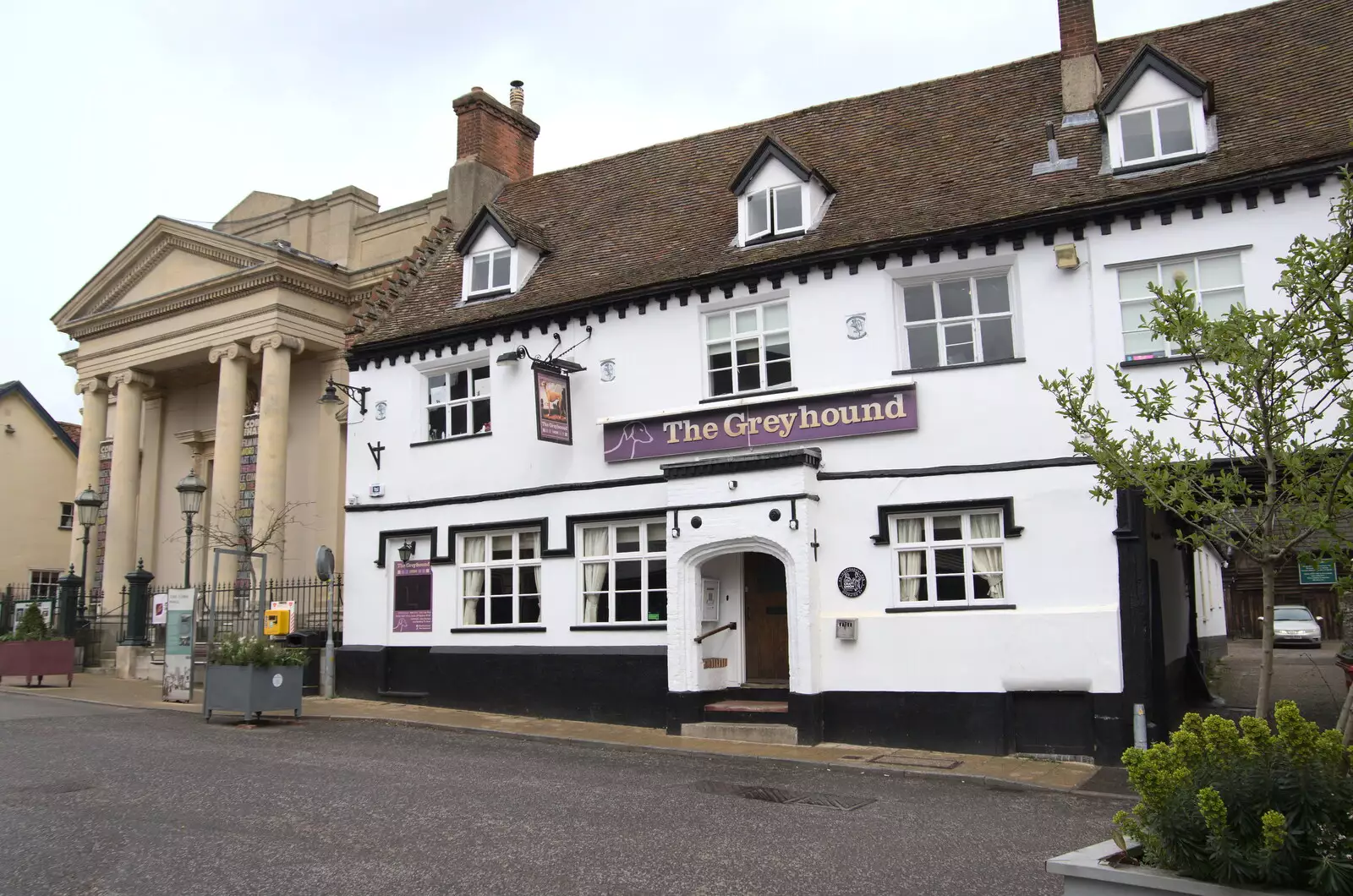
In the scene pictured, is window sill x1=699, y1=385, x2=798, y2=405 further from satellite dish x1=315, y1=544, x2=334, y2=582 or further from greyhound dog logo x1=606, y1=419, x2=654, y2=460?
satellite dish x1=315, y1=544, x2=334, y2=582

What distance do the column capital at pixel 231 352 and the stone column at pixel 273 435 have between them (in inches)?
23.8

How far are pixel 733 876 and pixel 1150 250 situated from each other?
1020 centimetres

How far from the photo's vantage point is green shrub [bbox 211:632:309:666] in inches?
628

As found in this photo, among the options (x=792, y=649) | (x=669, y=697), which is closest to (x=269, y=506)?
(x=669, y=697)

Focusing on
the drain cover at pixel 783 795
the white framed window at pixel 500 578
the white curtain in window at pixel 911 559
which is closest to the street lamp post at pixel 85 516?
the white framed window at pixel 500 578

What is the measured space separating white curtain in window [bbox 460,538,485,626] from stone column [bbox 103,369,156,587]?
600 inches

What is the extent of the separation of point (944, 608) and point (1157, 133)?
711cm

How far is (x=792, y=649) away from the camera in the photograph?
14961mm

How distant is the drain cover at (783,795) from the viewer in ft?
34.8

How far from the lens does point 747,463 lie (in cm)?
1539

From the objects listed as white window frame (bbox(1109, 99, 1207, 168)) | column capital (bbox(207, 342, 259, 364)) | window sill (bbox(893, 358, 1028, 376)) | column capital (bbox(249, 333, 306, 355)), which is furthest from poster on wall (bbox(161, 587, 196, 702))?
white window frame (bbox(1109, 99, 1207, 168))

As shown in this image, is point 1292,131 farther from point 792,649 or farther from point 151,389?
point 151,389

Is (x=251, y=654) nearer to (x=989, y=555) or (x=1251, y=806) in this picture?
(x=989, y=555)

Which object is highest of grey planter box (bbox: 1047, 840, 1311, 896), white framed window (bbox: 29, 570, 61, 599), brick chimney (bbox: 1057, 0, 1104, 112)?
brick chimney (bbox: 1057, 0, 1104, 112)
